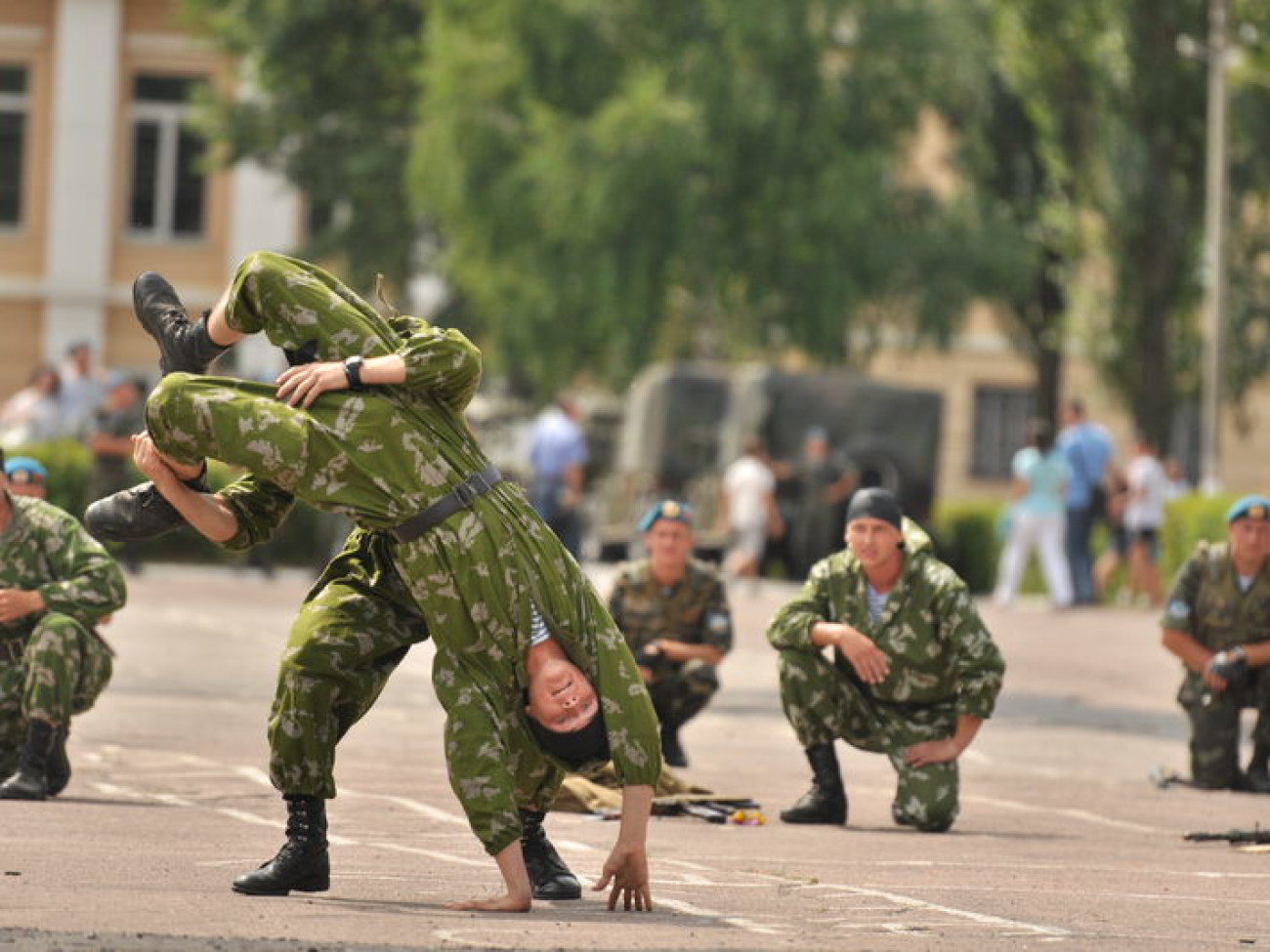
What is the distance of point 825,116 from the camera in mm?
38719

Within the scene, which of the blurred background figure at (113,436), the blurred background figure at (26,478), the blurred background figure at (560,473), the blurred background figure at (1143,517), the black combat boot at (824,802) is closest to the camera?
the black combat boot at (824,802)

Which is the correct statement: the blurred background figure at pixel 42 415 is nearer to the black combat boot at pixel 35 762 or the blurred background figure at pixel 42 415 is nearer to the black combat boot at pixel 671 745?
the black combat boot at pixel 671 745

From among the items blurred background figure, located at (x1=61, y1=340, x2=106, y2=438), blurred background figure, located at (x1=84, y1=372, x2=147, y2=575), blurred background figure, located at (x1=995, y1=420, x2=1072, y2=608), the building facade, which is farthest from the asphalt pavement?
the building facade

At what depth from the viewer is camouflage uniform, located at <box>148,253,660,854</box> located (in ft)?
29.5

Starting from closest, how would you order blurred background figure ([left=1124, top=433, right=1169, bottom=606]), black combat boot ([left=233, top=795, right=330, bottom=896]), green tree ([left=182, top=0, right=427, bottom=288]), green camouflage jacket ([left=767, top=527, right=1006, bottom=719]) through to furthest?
black combat boot ([left=233, top=795, right=330, bottom=896]), green camouflage jacket ([left=767, top=527, right=1006, bottom=719]), blurred background figure ([left=1124, top=433, right=1169, bottom=606]), green tree ([left=182, top=0, right=427, bottom=288])

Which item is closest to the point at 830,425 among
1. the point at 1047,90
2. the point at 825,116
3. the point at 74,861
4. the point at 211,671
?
the point at 825,116

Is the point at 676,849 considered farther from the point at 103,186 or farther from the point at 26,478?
the point at 103,186

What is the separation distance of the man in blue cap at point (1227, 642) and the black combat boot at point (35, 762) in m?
5.35

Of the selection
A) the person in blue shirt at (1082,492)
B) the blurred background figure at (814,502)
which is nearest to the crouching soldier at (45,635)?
the person in blue shirt at (1082,492)

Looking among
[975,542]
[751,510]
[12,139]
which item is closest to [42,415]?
[751,510]

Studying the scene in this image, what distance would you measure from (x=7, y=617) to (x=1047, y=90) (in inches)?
1277

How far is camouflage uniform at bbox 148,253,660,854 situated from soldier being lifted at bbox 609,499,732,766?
5.47 metres

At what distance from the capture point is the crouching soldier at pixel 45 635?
12.5m

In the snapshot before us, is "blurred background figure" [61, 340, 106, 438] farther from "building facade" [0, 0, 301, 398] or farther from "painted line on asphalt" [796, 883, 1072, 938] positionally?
"painted line on asphalt" [796, 883, 1072, 938]
